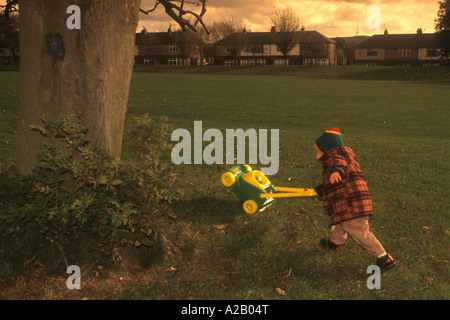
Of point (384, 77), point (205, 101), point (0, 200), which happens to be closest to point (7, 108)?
point (205, 101)

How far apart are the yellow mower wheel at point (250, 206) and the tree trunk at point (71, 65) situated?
2341mm

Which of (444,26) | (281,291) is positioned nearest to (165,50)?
(444,26)

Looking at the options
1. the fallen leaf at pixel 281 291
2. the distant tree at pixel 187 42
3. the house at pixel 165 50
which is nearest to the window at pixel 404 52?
the house at pixel 165 50

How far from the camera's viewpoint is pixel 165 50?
366 ft

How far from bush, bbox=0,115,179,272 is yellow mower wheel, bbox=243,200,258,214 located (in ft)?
5.89

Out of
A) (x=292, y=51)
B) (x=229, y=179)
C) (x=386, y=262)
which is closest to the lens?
(x=386, y=262)

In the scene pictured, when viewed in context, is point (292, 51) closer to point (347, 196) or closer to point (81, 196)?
point (347, 196)

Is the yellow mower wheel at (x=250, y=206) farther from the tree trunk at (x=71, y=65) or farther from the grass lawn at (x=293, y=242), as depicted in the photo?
the tree trunk at (x=71, y=65)

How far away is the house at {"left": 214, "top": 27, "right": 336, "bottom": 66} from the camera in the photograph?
320ft

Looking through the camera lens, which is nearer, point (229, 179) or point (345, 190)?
point (345, 190)

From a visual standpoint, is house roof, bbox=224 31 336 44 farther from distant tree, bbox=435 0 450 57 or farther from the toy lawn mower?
the toy lawn mower

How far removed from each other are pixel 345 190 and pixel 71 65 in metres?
3.28

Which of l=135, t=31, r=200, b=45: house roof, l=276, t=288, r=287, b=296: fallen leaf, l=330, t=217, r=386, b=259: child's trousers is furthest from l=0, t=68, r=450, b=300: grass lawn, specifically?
l=135, t=31, r=200, b=45: house roof

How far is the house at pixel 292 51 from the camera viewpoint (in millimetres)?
97688
